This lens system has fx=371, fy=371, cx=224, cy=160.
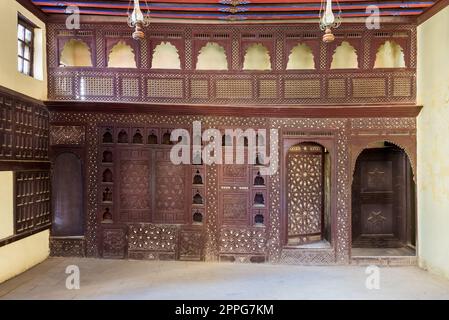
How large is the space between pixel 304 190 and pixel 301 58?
2.90 meters

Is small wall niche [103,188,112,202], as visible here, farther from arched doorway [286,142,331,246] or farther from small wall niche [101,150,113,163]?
arched doorway [286,142,331,246]

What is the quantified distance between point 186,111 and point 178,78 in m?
0.73

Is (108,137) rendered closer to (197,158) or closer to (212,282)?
(197,158)

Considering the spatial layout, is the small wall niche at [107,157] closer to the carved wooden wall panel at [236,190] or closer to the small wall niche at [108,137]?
the carved wooden wall panel at [236,190]

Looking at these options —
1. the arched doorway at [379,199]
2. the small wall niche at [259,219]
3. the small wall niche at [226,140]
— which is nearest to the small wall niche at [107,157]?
the small wall niche at [226,140]

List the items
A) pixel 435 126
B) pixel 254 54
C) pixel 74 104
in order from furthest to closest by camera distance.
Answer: pixel 254 54, pixel 74 104, pixel 435 126

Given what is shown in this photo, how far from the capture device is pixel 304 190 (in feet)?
26.9

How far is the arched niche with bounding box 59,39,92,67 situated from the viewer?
8.10 metres

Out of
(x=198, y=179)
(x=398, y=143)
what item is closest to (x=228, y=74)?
(x=198, y=179)

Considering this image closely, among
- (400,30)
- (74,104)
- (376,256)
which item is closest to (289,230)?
(376,256)

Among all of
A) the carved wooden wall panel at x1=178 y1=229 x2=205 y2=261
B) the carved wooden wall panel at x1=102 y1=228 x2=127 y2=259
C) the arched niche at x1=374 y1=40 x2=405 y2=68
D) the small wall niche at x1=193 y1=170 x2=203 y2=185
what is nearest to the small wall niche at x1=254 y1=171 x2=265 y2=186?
the small wall niche at x1=193 y1=170 x2=203 y2=185

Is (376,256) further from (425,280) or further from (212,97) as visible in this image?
(212,97)

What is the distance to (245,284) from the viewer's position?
6.24m

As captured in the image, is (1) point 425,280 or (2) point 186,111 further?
(2) point 186,111
